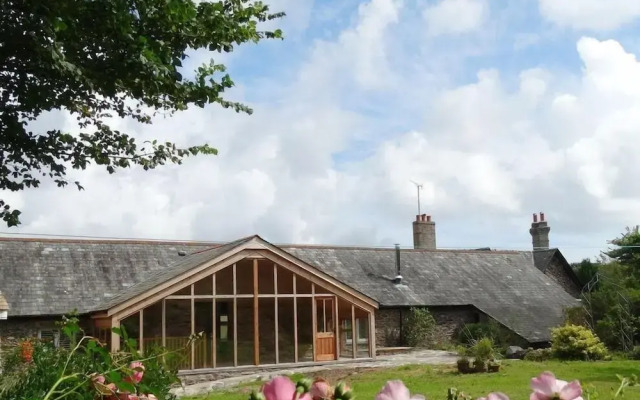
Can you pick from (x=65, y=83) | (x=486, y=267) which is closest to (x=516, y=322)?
(x=486, y=267)

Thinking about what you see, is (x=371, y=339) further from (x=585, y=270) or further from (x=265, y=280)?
(x=585, y=270)

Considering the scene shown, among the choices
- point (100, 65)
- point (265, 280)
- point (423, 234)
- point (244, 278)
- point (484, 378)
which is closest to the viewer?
point (100, 65)

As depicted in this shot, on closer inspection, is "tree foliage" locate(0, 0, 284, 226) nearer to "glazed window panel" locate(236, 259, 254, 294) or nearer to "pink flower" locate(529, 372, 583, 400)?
"pink flower" locate(529, 372, 583, 400)

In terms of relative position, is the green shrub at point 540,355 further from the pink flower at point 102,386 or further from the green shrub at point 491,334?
the pink flower at point 102,386

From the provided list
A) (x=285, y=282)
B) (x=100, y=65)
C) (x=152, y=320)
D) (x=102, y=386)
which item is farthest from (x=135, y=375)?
(x=285, y=282)

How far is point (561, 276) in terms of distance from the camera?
40.2m

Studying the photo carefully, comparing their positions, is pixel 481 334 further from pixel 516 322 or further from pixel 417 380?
pixel 417 380

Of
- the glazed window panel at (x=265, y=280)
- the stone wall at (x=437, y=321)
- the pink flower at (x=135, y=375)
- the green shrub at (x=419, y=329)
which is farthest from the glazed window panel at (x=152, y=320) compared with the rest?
the pink flower at (x=135, y=375)

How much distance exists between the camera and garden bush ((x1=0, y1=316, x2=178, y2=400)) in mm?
2523

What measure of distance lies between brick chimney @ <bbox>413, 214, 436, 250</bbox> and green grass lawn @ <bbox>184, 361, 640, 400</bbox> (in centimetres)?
1433

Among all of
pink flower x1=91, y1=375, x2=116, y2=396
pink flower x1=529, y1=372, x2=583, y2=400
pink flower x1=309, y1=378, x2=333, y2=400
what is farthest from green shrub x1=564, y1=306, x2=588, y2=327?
pink flower x1=309, y1=378, x2=333, y2=400

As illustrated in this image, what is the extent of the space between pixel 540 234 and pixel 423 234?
7.54 m

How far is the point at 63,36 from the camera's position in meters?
9.44

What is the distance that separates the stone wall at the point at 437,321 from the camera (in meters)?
29.6
